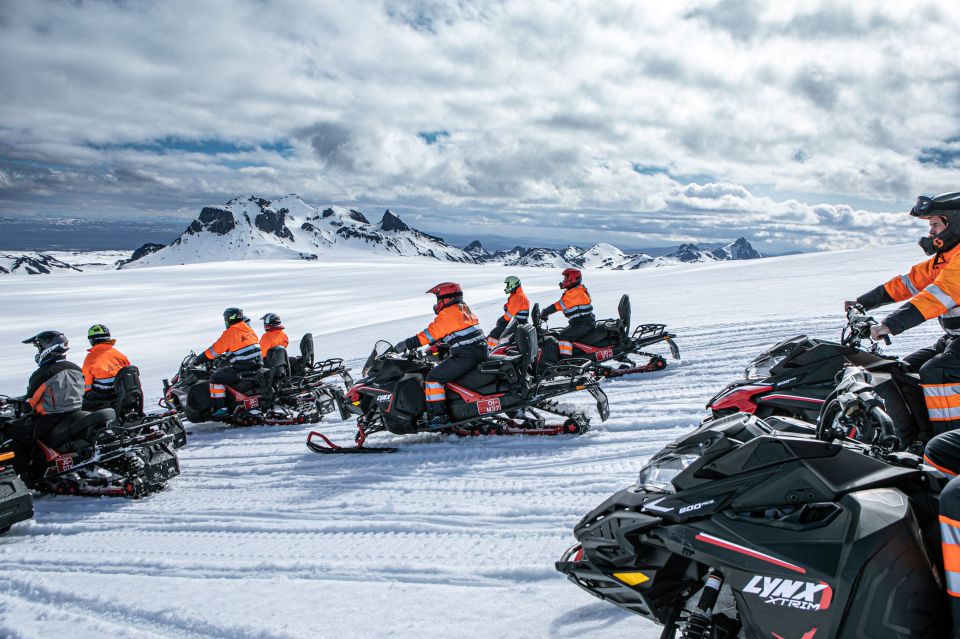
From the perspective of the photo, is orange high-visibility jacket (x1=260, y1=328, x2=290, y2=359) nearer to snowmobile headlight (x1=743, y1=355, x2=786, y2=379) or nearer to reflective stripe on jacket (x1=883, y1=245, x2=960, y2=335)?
snowmobile headlight (x1=743, y1=355, x2=786, y2=379)

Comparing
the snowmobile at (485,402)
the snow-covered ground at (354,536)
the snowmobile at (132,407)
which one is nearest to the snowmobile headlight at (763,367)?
the snow-covered ground at (354,536)

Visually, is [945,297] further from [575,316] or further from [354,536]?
[575,316]

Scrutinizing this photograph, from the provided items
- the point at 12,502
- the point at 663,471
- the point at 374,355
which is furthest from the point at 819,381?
the point at 12,502

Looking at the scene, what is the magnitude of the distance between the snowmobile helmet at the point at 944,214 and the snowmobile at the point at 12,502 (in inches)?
278

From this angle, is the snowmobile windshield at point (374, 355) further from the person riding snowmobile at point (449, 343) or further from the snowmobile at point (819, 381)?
the snowmobile at point (819, 381)

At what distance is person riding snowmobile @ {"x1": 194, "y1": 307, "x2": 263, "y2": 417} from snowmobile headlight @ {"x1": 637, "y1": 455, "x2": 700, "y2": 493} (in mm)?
7932

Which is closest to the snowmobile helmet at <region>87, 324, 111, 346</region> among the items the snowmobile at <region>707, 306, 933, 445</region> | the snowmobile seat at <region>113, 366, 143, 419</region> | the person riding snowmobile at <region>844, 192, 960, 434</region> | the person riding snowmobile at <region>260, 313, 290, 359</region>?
the snowmobile seat at <region>113, 366, 143, 419</region>

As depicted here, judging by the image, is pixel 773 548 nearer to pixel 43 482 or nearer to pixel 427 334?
pixel 427 334

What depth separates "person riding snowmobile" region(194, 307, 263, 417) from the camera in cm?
905

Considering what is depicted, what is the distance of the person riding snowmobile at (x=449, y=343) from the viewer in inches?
265

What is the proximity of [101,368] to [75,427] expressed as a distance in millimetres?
1557

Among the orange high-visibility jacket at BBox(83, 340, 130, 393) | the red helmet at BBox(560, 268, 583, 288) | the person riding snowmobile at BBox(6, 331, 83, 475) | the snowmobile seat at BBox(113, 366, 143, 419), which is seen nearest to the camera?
the person riding snowmobile at BBox(6, 331, 83, 475)

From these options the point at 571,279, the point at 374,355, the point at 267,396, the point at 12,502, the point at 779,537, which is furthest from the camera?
the point at 571,279

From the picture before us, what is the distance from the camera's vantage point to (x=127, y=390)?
21.3 ft
